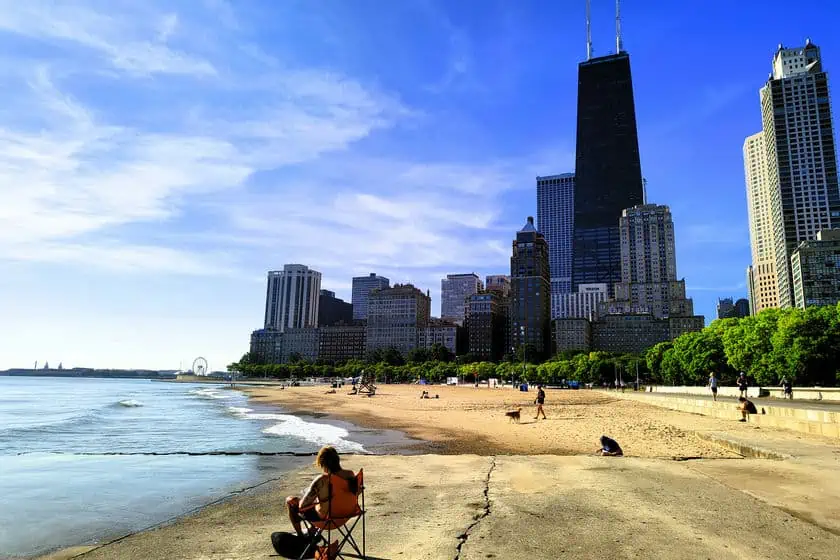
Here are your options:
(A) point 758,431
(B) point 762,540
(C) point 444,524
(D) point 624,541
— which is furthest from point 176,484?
(A) point 758,431

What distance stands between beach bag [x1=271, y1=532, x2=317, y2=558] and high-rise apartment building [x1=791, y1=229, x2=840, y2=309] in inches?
7472

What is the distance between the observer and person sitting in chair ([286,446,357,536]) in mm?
6402

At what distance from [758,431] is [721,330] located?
209 feet

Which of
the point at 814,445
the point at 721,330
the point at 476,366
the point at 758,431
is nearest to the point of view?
the point at 814,445

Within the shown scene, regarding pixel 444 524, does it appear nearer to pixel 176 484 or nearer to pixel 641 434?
pixel 176 484

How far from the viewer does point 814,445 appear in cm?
1605

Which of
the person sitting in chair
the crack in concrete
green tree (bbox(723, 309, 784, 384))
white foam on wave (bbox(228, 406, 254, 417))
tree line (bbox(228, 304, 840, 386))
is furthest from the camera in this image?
green tree (bbox(723, 309, 784, 384))

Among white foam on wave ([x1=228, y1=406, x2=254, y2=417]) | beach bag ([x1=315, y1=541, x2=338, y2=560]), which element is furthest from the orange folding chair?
white foam on wave ([x1=228, y1=406, x2=254, y2=417])

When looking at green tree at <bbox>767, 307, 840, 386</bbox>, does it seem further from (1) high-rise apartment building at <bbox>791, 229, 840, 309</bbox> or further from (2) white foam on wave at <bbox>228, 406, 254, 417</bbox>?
(1) high-rise apartment building at <bbox>791, 229, 840, 309</bbox>

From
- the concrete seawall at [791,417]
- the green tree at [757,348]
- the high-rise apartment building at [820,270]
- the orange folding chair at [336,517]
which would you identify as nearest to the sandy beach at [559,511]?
the orange folding chair at [336,517]

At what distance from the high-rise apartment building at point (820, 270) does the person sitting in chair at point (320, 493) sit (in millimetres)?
189637

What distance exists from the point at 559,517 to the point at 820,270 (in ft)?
633

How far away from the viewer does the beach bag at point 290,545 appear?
21.6ft

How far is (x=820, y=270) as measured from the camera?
161500mm
